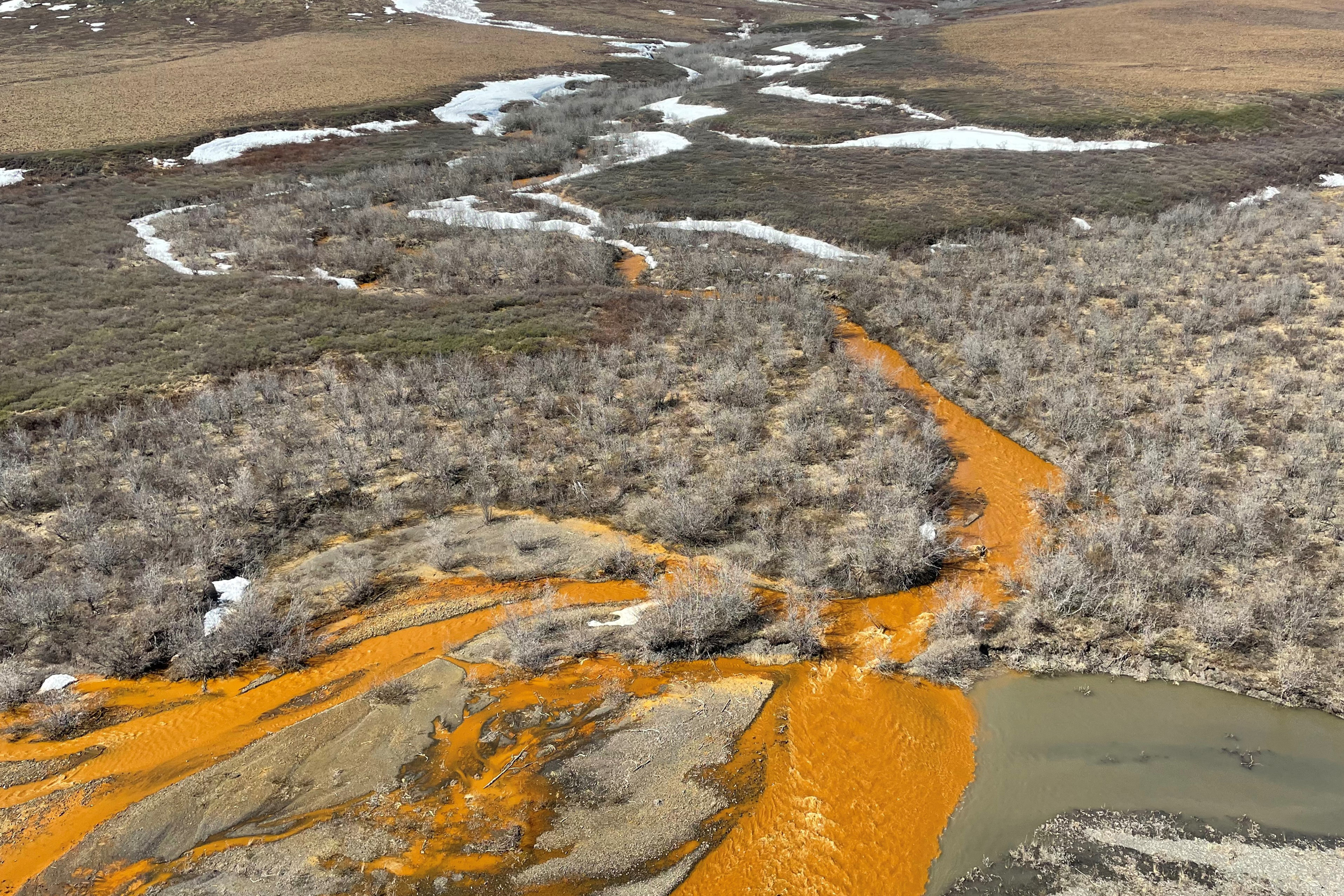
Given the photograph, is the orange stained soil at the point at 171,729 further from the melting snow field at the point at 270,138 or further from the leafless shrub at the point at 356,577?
the melting snow field at the point at 270,138

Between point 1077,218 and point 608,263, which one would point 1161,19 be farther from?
point 608,263

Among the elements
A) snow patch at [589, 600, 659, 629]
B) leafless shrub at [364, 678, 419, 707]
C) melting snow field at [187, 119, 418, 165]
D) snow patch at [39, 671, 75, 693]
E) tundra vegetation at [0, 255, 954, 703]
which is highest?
melting snow field at [187, 119, 418, 165]

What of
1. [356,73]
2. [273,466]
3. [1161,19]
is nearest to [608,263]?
[273,466]

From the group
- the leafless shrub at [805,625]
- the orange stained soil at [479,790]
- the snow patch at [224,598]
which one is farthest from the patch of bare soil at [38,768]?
the leafless shrub at [805,625]

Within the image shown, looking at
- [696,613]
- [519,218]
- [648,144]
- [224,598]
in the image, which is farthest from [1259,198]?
[224,598]

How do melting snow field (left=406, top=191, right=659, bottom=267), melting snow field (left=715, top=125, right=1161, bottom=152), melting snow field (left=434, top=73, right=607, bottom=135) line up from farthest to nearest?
melting snow field (left=434, top=73, right=607, bottom=135), melting snow field (left=715, top=125, right=1161, bottom=152), melting snow field (left=406, top=191, right=659, bottom=267)

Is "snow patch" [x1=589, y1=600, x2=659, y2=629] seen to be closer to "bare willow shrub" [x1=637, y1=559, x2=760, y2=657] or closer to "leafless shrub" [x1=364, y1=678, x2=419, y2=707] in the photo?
"bare willow shrub" [x1=637, y1=559, x2=760, y2=657]

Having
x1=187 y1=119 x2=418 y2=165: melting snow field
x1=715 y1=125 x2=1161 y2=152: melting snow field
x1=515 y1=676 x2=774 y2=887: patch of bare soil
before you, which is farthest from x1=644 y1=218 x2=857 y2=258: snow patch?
x1=187 y1=119 x2=418 y2=165: melting snow field
